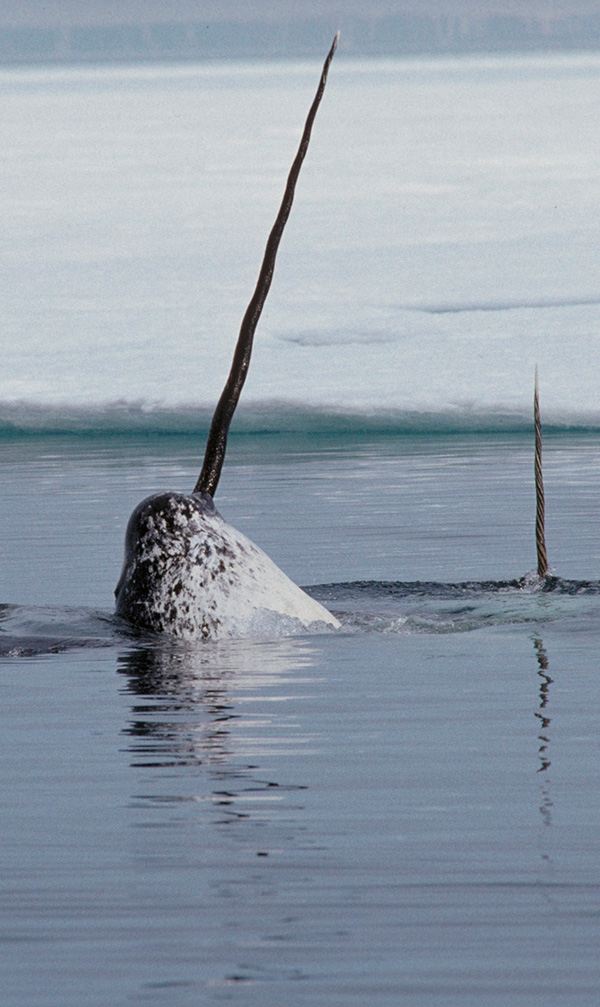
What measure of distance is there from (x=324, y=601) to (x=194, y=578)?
1570 mm

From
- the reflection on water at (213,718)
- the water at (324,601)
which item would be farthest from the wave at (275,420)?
the reflection on water at (213,718)

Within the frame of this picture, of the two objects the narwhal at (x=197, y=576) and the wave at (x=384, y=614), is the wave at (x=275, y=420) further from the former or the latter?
the narwhal at (x=197, y=576)

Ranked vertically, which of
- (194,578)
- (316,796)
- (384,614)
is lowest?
(316,796)

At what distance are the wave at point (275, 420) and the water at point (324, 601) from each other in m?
0.05

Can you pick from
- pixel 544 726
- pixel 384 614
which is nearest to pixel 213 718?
pixel 544 726

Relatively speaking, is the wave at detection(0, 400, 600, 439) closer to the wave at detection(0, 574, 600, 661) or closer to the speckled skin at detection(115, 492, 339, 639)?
the wave at detection(0, 574, 600, 661)

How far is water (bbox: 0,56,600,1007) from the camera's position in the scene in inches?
139

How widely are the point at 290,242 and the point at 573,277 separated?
14.2ft

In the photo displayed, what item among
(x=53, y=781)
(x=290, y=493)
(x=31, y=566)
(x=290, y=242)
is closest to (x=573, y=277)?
(x=290, y=242)

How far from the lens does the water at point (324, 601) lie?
3543mm

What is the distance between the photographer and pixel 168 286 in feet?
76.5

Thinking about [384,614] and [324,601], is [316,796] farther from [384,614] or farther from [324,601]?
[324,601]

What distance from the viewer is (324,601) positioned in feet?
28.2

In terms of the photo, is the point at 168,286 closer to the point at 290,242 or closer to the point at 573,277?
the point at 290,242
